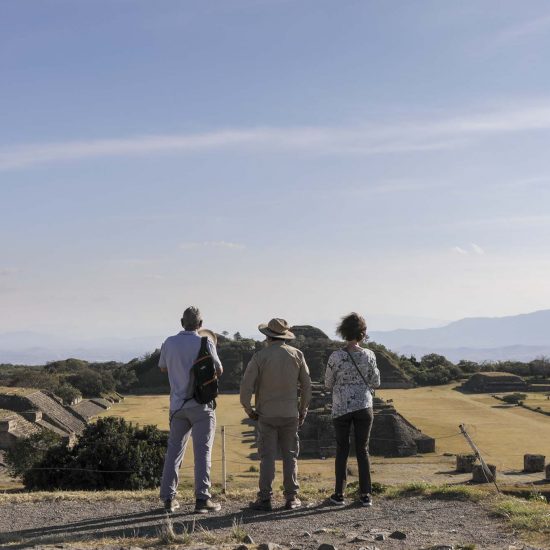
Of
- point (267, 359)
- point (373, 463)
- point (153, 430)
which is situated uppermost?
point (267, 359)

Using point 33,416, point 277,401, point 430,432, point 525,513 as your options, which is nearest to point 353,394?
point 277,401

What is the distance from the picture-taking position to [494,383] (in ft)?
199

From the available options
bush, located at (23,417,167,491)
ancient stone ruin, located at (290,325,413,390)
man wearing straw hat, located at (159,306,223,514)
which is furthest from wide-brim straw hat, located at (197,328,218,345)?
ancient stone ruin, located at (290,325,413,390)

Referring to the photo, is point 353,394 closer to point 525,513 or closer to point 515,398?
point 525,513

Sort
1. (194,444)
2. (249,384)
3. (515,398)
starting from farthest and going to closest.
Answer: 1. (515,398)
2. (249,384)
3. (194,444)

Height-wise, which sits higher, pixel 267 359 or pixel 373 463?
pixel 267 359

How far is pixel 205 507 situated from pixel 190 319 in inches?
78.6

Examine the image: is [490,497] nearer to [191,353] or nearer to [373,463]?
[191,353]

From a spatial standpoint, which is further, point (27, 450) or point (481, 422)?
point (481, 422)

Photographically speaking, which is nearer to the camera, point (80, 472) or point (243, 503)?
point (243, 503)

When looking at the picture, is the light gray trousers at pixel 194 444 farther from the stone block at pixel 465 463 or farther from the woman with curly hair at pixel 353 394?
the stone block at pixel 465 463

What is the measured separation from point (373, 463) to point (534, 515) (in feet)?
68.5

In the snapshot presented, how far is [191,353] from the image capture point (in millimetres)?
8172

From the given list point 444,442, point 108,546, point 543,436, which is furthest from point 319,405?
point 108,546
